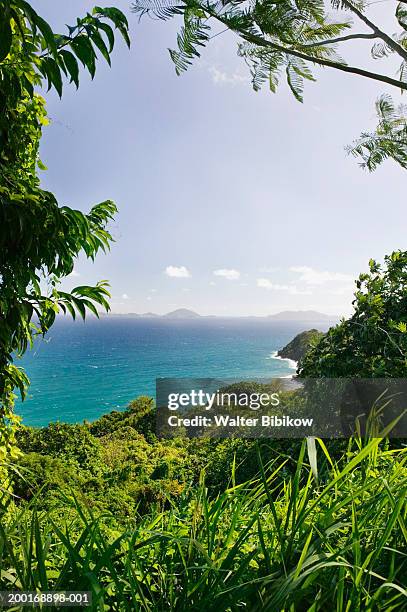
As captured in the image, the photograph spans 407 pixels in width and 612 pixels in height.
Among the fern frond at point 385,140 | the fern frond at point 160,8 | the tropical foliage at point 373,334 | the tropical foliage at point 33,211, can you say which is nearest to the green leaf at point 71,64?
the tropical foliage at point 33,211

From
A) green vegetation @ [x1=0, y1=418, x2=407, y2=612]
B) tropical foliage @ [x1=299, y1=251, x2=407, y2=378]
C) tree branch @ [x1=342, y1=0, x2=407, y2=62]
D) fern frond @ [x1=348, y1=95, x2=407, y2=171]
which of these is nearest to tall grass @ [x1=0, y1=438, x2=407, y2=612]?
green vegetation @ [x1=0, y1=418, x2=407, y2=612]

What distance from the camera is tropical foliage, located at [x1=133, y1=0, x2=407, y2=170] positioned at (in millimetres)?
2855

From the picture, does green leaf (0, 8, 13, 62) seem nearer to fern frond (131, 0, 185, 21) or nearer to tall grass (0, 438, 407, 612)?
tall grass (0, 438, 407, 612)

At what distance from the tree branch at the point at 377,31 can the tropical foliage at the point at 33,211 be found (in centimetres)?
241

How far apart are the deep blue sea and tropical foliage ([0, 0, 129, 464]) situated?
17.3ft

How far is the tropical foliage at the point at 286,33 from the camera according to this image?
2.85 meters

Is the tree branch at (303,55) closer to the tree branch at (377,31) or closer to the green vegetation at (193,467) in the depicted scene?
the green vegetation at (193,467)

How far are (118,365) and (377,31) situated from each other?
60.6 feet

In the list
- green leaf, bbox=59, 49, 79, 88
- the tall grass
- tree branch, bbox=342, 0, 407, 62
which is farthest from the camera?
tree branch, bbox=342, 0, 407, 62

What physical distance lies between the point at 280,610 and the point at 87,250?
137 centimetres

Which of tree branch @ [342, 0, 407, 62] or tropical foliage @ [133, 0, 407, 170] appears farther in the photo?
tree branch @ [342, 0, 407, 62]

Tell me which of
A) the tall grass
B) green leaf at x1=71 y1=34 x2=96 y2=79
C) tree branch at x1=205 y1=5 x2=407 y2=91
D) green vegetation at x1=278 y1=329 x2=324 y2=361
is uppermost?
tree branch at x1=205 y1=5 x2=407 y2=91

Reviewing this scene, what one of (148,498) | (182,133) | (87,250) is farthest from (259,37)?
(182,133)

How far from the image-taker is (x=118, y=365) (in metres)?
20.3
